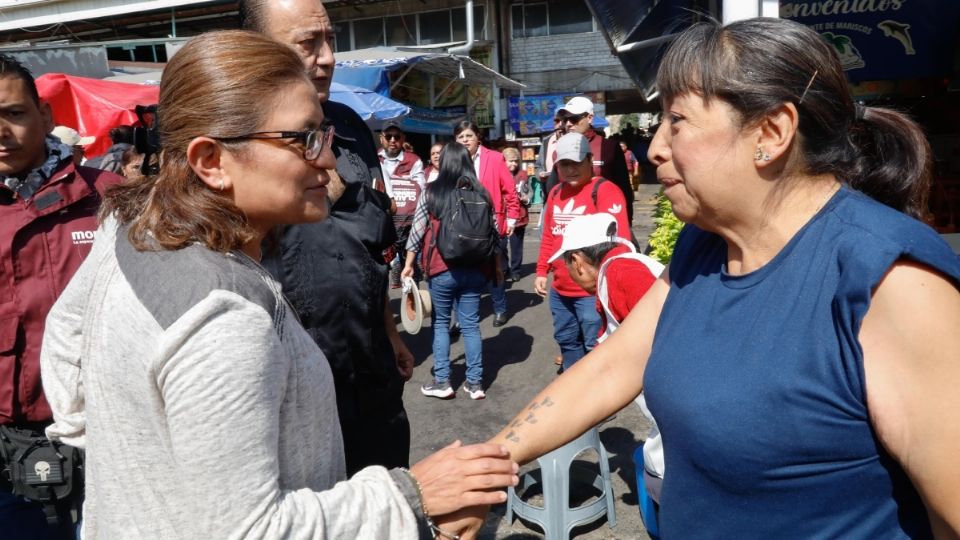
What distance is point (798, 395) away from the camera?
Answer: 132 cm

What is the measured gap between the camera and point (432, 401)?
18.5 ft

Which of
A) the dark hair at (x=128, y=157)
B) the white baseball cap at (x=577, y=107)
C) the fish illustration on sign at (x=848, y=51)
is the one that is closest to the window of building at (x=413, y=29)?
the white baseball cap at (x=577, y=107)

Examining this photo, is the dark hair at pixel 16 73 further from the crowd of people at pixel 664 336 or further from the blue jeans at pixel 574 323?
the blue jeans at pixel 574 323

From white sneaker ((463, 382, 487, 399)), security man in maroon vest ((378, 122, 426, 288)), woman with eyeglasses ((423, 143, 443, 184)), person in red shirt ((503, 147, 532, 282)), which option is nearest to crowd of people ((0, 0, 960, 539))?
white sneaker ((463, 382, 487, 399))

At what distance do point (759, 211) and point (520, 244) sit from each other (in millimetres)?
8049

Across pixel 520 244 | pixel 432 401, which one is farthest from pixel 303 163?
pixel 520 244

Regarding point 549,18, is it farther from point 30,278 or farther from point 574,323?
point 30,278

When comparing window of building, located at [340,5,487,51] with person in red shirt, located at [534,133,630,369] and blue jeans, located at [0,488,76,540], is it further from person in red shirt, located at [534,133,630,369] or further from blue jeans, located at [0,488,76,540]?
blue jeans, located at [0,488,76,540]

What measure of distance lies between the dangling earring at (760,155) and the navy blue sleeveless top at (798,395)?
16cm

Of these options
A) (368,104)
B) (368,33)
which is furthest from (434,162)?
(368,33)

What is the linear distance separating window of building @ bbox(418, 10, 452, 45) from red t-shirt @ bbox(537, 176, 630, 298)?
636 inches

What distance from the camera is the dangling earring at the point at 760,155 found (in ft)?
4.66

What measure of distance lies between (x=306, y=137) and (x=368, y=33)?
21.0 metres

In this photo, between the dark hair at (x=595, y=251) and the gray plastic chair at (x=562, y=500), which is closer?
the gray plastic chair at (x=562, y=500)
